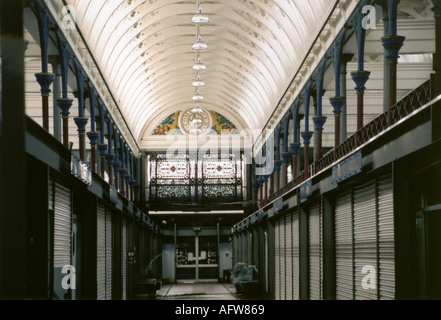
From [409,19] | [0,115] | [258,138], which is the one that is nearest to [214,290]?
[258,138]

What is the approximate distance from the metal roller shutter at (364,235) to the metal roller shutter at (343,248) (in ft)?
1.76

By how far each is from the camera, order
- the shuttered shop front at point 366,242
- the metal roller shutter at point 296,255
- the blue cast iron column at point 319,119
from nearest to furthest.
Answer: the shuttered shop front at point 366,242 → the metal roller shutter at point 296,255 → the blue cast iron column at point 319,119

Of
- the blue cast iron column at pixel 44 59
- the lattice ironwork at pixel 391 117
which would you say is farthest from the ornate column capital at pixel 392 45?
the blue cast iron column at pixel 44 59

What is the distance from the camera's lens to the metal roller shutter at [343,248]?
47.7 ft

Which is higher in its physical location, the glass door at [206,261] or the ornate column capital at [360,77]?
the ornate column capital at [360,77]

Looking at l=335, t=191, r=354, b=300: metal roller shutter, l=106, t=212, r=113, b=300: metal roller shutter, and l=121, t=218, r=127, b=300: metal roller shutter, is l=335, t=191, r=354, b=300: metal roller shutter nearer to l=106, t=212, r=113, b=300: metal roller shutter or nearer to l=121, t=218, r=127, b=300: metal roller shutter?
l=106, t=212, r=113, b=300: metal roller shutter

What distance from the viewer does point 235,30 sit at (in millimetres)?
28938

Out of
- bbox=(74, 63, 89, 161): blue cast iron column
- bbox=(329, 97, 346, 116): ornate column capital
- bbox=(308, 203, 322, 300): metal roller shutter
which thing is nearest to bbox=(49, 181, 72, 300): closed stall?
bbox=(308, 203, 322, 300): metal roller shutter

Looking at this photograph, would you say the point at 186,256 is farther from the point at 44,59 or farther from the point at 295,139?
the point at 44,59

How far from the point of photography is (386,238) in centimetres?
1150

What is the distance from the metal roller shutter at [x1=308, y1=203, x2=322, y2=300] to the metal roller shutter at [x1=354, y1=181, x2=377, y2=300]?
3.60 metres

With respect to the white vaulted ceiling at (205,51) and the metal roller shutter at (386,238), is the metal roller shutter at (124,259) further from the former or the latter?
the metal roller shutter at (386,238)

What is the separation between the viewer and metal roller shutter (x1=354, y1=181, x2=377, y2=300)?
41.0 ft

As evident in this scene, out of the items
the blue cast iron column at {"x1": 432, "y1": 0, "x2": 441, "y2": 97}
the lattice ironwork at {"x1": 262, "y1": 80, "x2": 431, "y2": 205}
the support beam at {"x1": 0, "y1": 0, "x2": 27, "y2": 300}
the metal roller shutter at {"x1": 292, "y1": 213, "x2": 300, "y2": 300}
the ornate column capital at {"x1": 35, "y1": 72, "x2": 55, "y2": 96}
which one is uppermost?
the ornate column capital at {"x1": 35, "y1": 72, "x2": 55, "y2": 96}
